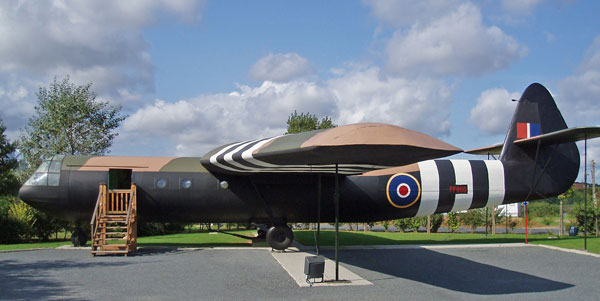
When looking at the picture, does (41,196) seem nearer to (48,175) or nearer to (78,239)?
(48,175)

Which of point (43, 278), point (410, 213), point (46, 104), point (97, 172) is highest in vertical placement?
point (46, 104)

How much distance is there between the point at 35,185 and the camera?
578 inches

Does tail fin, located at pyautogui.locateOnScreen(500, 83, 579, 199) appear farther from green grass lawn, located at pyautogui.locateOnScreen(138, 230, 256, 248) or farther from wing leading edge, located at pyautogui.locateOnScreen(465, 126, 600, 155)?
green grass lawn, located at pyautogui.locateOnScreen(138, 230, 256, 248)

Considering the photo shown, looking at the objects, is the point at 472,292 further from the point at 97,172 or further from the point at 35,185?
the point at 35,185

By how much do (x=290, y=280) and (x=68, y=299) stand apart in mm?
4264

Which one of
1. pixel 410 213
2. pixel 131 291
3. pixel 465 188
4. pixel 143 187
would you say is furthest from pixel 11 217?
pixel 465 188

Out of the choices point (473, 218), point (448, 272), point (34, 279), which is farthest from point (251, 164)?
point (473, 218)

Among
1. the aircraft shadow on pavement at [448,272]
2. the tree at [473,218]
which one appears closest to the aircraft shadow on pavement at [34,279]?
the aircraft shadow on pavement at [448,272]

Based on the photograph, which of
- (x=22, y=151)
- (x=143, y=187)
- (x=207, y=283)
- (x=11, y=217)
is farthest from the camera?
(x=22, y=151)

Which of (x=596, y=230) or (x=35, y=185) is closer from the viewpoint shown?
(x=35, y=185)

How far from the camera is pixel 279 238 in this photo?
47.6 feet

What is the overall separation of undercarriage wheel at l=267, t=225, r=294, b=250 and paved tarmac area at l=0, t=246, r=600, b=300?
1.58 ft

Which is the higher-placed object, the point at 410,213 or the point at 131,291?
the point at 410,213

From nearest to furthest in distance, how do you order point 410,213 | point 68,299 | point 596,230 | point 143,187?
point 68,299, point 143,187, point 410,213, point 596,230
